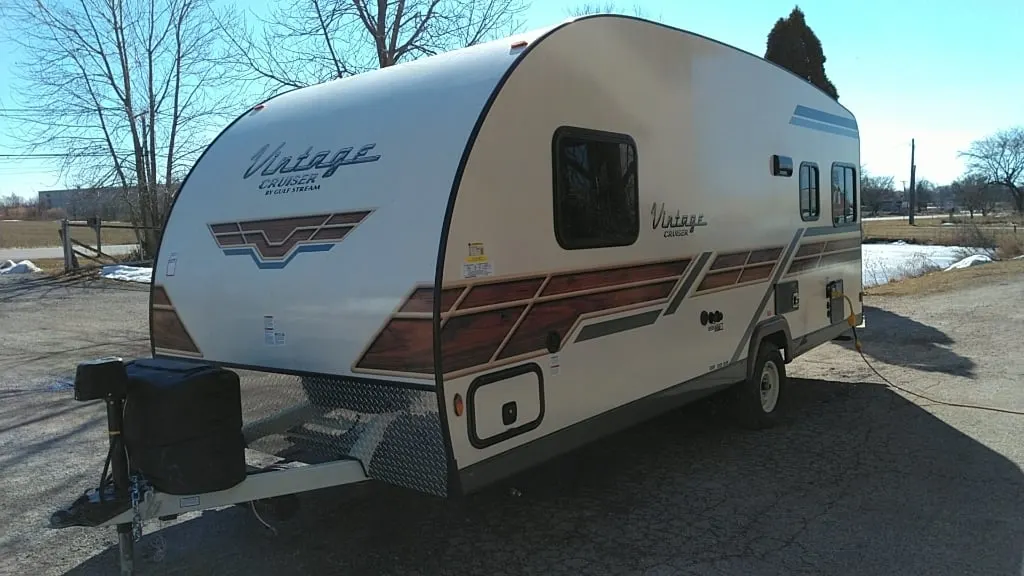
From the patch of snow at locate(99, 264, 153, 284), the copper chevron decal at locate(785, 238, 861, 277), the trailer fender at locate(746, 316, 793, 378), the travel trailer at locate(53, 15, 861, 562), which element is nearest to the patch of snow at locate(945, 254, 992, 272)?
the copper chevron decal at locate(785, 238, 861, 277)

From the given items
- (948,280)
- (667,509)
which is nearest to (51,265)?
(667,509)

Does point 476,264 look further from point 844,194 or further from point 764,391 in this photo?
point 844,194

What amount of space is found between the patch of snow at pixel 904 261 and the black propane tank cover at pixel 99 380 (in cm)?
1901

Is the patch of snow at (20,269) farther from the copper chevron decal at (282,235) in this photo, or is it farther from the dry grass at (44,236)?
the copper chevron decal at (282,235)

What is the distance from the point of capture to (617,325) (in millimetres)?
4562

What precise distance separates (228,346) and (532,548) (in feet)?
6.99

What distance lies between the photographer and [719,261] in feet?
18.6

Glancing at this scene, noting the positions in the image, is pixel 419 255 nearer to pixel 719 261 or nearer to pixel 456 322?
pixel 456 322

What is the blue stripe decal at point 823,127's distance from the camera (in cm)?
693

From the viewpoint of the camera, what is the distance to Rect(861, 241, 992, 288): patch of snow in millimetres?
21484

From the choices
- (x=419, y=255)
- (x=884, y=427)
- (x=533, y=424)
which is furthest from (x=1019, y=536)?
(x=419, y=255)

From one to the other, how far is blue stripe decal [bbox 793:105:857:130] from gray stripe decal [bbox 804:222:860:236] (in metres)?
1.05

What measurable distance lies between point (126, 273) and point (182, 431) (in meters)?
19.6

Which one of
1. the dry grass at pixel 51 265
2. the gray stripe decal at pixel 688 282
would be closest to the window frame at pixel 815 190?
the gray stripe decal at pixel 688 282
